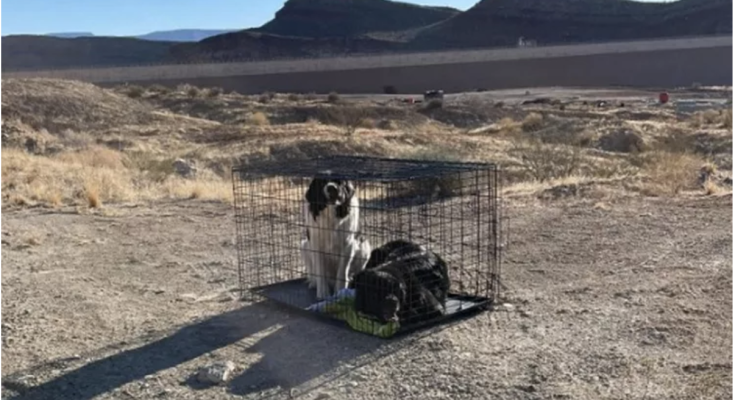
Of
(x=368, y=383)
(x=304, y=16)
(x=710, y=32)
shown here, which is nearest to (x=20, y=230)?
(x=368, y=383)

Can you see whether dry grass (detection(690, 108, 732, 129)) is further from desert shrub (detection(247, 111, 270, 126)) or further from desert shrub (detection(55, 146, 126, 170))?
desert shrub (detection(55, 146, 126, 170))

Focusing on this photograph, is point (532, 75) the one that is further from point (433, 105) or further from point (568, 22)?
point (568, 22)

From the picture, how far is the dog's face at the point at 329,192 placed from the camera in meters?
8.28

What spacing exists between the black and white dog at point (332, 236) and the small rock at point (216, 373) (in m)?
1.97

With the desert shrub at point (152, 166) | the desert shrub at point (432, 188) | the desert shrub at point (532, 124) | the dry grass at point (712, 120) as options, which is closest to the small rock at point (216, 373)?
the desert shrub at point (432, 188)

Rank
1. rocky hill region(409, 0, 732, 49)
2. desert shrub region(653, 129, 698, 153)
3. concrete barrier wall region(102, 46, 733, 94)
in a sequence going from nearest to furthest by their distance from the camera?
desert shrub region(653, 129, 698, 153), concrete barrier wall region(102, 46, 733, 94), rocky hill region(409, 0, 732, 49)

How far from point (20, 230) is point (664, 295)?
8852mm

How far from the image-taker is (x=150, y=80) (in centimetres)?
7669

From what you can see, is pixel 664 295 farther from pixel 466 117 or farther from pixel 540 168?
pixel 466 117

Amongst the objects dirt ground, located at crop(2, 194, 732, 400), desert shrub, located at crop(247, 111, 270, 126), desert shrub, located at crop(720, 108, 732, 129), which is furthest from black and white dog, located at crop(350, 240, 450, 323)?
desert shrub, located at crop(247, 111, 270, 126)

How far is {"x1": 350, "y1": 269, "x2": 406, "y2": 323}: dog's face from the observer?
24.8ft

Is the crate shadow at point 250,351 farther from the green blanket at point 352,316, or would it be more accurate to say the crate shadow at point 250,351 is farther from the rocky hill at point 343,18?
the rocky hill at point 343,18

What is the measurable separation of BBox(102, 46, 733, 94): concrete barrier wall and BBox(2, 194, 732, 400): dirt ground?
70.9 meters

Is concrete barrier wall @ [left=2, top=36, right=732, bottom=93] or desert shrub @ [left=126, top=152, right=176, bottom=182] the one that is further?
concrete barrier wall @ [left=2, top=36, right=732, bottom=93]
